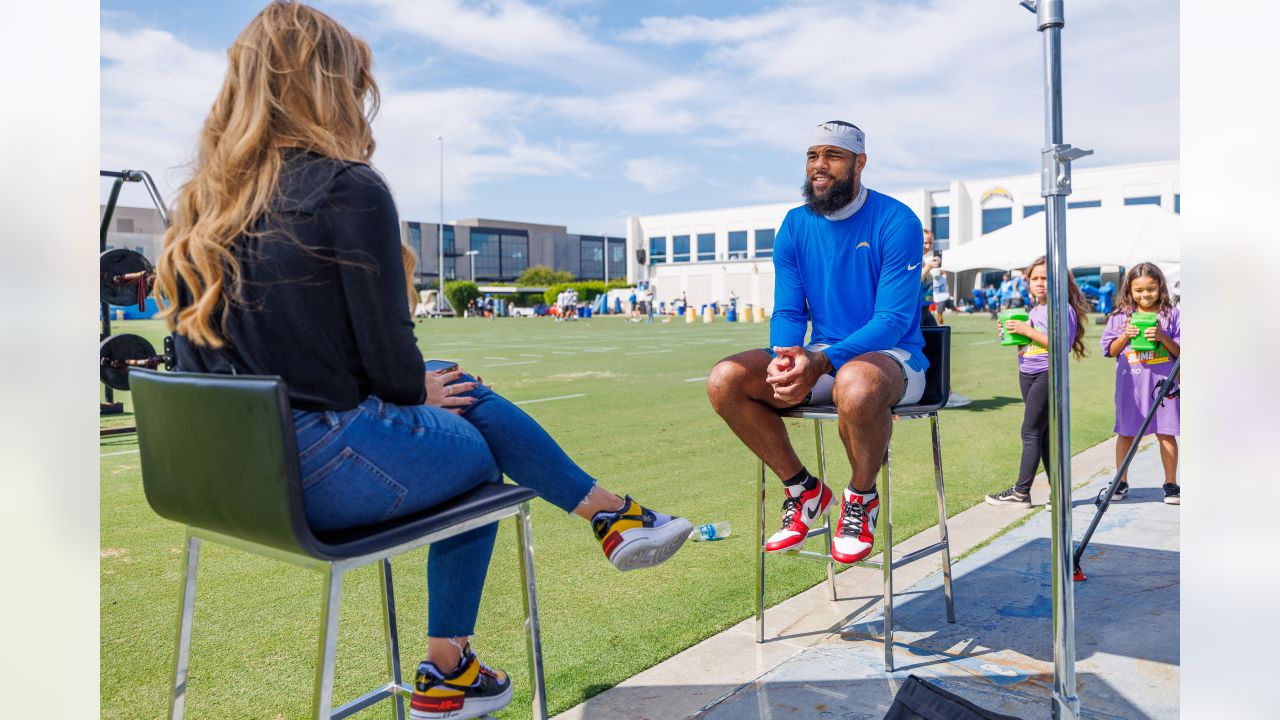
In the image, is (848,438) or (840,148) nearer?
(848,438)

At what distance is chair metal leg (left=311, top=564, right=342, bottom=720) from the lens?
1666 millimetres

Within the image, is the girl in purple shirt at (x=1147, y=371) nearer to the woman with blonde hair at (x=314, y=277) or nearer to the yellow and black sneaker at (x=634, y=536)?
the yellow and black sneaker at (x=634, y=536)

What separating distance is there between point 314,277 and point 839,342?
2.03 meters

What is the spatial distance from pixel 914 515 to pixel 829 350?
2307 mm

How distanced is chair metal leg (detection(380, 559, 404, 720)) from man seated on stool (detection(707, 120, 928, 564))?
4.15 ft

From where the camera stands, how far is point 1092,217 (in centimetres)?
1406

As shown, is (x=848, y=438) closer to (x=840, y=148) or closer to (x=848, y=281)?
(x=848, y=281)

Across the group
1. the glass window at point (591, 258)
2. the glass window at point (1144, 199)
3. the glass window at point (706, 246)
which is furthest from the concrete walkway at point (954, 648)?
the glass window at point (591, 258)

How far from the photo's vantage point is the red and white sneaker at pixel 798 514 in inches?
125

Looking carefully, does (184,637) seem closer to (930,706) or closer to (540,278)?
(930,706)

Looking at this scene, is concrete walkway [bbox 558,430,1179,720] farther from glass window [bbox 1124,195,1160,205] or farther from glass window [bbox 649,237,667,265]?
glass window [bbox 649,237,667,265]

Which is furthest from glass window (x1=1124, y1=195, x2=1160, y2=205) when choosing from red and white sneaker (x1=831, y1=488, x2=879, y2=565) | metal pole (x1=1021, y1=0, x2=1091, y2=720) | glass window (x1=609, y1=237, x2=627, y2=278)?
glass window (x1=609, y1=237, x2=627, y2=278)
